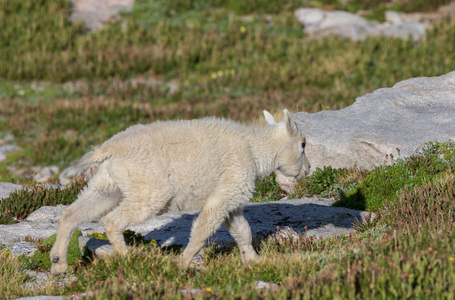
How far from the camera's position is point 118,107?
68.0ft

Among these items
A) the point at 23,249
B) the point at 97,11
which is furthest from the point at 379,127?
the point at 97,11

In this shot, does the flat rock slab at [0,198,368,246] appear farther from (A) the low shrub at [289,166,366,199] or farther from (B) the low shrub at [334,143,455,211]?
(A) the low shrub at [289,166,366,199]

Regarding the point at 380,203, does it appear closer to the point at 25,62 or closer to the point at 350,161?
the point at 350,161

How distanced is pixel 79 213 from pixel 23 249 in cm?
186

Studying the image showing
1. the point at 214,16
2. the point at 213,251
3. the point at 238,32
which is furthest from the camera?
the point at 214,16

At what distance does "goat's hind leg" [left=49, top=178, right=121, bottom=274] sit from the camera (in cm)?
715

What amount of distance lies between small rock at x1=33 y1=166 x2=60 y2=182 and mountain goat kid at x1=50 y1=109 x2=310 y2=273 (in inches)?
369

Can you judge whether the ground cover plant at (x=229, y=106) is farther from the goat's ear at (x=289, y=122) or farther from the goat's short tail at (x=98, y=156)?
the goat's ear at (x=289, y=122)

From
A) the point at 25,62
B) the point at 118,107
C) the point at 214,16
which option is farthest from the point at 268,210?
the point at 214,16

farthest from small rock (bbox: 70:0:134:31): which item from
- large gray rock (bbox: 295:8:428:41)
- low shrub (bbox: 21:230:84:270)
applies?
low shrub (bbox: 21:230:84:270)

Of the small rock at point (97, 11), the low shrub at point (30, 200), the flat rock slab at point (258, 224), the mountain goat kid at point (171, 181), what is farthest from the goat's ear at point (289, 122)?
the small rock at point (97, 11)

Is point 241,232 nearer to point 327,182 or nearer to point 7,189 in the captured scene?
point 327,182

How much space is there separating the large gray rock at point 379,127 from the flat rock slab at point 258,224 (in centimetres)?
145

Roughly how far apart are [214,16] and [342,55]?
25.8ft
